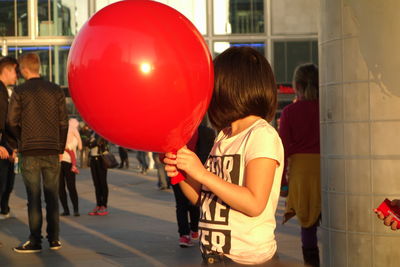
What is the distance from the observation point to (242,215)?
3.08 m

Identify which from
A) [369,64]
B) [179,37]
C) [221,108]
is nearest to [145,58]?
[179,37]

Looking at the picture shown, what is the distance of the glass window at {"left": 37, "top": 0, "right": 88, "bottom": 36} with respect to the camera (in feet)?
168

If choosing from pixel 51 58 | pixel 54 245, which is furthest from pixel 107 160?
pixel 51 58

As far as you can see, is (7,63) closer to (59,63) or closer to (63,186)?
(63,186)

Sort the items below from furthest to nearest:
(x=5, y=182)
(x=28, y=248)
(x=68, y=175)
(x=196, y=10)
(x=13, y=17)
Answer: (x=13, y=17), (x=196, y=10), (x=68, y=175), (x=5, y=182), (x=28, y=248)

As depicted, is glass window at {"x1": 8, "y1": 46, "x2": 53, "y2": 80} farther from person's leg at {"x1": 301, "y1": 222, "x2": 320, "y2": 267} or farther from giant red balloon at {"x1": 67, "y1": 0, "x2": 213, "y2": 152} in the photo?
giant red balloon at {"x1": 67, "y1": 0, "x2": 213, "y2": 152}

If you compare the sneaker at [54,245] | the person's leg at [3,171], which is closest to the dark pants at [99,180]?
the person's leg at [3,171]

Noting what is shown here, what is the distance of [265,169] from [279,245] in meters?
6.30

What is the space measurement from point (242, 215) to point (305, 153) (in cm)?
387

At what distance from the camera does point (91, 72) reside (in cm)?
274

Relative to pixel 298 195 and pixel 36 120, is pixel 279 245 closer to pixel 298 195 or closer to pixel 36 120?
pixel 298 195

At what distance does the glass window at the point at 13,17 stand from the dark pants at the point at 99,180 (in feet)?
131

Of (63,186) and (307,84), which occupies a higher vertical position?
(307,84)

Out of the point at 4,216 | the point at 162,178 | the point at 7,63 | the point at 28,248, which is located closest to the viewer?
the point at 28,248
